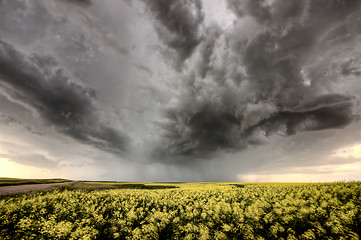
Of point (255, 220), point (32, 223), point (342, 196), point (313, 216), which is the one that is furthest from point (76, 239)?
point (342, 196)

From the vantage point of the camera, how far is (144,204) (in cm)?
1566

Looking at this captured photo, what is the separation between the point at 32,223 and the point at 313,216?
624 inches

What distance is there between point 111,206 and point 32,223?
265 inches

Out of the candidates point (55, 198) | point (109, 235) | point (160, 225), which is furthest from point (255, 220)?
point (55, 198)

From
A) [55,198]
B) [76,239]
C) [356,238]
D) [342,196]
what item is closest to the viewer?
[356,238]

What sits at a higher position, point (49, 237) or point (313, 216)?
point (313, 216)

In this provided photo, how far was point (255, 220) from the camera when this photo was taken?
29.3ft

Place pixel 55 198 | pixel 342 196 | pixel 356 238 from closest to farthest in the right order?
pixel 356 238
pixel 342 196
pixel 55 198

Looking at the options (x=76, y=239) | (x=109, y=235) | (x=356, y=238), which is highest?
(x=356, y=238)

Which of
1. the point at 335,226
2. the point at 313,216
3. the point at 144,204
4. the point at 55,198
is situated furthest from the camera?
the point at 55,198

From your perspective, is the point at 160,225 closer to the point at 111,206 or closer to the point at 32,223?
the point at 32,223

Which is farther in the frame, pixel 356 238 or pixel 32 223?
pixel 32 223

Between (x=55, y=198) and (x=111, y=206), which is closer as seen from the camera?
(x=111, y=206)

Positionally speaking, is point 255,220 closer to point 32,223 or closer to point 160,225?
point 160,225
